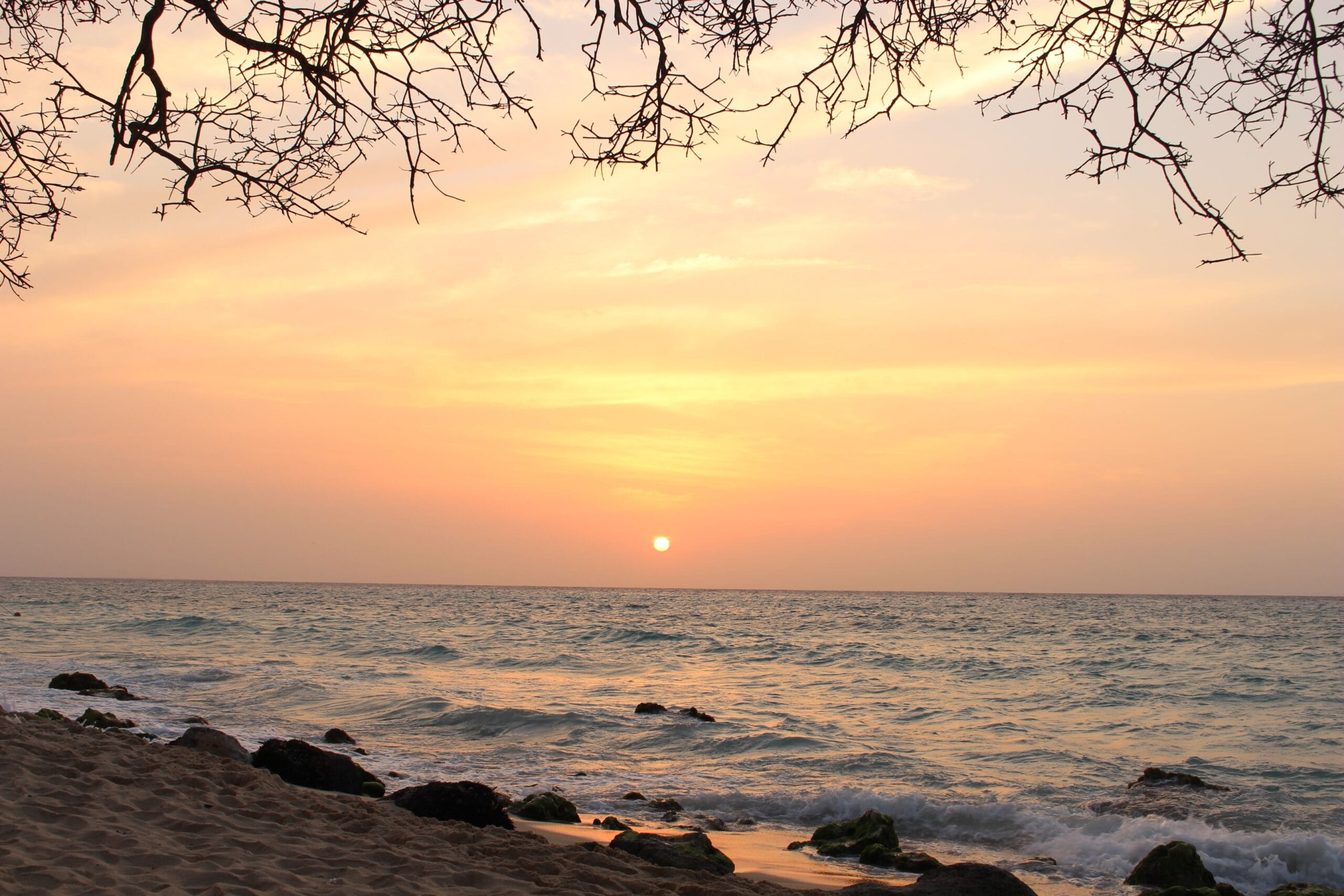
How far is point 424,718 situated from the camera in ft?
57.6

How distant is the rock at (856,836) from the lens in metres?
9.41

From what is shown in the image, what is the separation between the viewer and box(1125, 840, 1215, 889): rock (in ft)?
28.0

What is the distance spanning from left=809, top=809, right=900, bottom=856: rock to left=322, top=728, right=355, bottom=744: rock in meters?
7.42

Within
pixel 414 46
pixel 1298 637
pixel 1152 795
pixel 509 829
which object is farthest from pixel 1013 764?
pixel 1298 637

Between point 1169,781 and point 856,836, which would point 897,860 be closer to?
point 856,836

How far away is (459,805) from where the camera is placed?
8.33 m

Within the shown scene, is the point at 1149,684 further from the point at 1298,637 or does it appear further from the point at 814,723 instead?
the point at 1298,637

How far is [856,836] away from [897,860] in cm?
75

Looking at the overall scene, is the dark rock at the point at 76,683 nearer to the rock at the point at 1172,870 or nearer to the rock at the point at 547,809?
the rock at the point at 547,809

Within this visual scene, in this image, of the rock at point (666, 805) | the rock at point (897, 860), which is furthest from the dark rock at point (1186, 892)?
the rock at point (666, 805)

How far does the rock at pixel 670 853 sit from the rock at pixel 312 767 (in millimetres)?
3546

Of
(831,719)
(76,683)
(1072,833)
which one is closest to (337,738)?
(76,683)

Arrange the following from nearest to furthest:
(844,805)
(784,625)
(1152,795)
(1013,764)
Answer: (844,805), (1152,795), (1013,764), (784,625)

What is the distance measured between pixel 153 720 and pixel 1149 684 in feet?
76.4
